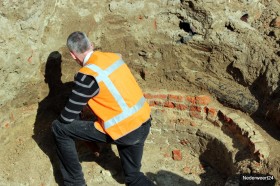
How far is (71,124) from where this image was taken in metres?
3.90

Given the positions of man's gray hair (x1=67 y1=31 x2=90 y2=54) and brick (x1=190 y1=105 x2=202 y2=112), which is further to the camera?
brick (x1=190 y1=105 x2=202 y2=112)

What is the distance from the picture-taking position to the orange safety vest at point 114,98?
12.0 feet

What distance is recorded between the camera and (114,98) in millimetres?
3699

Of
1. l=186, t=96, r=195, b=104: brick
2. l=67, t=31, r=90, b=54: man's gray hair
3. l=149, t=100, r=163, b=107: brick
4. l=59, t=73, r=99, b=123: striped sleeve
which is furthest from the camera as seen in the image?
l=149, t=100, r=163, b=107: brick

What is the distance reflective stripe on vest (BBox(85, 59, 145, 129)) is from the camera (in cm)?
364

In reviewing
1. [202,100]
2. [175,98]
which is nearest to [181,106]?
[175,98]

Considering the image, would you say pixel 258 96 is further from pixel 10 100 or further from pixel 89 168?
pixel 10 100

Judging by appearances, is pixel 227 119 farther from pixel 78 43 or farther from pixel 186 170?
pixel 78 43

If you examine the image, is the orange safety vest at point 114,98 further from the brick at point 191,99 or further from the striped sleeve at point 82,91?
the brick at point 191,99

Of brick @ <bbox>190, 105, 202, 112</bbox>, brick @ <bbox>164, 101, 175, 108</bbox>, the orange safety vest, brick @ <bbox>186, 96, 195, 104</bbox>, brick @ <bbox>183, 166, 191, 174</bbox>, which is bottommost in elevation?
brick @ <bbox>183, 166, 191, 174</bbox>

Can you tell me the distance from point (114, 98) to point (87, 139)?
1.87 feet

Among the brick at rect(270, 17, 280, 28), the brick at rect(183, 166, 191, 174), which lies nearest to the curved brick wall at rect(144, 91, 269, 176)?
the brick at rect(183, 166, 191, 174)

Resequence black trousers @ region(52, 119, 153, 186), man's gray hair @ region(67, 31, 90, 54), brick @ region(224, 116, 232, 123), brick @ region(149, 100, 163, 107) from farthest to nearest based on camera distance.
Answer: brick @ region(149, 100, 163, 107), brick @ region(224, 116, 232, 123), black trousers @ region(52, 119, 153, 186), man's gray hair @ region(67, 31, 90, 54)

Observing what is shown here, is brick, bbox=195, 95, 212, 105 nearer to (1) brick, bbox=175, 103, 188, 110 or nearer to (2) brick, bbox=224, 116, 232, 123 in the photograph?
(1) brick, bbox=175, 103, 188, 110
